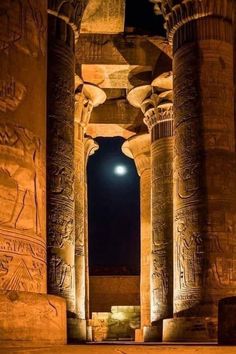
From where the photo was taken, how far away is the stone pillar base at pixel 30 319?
625 centimetres

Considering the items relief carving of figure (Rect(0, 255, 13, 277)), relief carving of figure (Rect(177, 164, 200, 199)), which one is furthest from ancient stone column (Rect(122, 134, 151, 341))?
relief carving of figure (Rect(0, 255, 13, 277))

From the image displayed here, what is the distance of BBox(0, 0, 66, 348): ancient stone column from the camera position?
650 cm

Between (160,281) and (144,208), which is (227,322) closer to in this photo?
(160,281)

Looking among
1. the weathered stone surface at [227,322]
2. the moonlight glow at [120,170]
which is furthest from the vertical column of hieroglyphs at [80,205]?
the moonlight glow at [120,170]

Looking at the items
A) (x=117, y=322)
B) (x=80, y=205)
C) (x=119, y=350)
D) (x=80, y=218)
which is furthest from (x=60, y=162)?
(x=117, y=322)

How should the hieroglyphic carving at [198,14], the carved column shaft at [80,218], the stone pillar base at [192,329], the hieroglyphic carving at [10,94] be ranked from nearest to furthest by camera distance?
the hieroglyphic carving at [10,94], the stone pillar base at [192,329], the hieroglyphic carving at [198,14], the carved column shaft at [80,218]

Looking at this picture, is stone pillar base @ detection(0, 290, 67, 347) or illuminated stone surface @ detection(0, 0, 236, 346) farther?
illuminated stone surface @ detection(0, 0, 236, 346)

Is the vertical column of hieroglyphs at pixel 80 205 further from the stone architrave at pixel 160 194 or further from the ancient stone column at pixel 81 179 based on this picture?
the stone architrave at pixel 160 194

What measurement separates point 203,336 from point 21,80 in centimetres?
663

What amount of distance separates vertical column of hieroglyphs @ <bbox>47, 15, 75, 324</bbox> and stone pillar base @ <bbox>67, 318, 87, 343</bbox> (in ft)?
2.01

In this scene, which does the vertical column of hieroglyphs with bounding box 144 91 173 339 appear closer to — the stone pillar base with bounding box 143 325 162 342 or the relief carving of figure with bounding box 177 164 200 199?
the stone pillar base with bounding box 143 325 162 342

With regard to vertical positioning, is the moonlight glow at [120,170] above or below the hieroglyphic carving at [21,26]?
above

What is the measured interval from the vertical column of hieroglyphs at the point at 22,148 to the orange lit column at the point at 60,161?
19.1ft

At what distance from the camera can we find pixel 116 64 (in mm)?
17688
